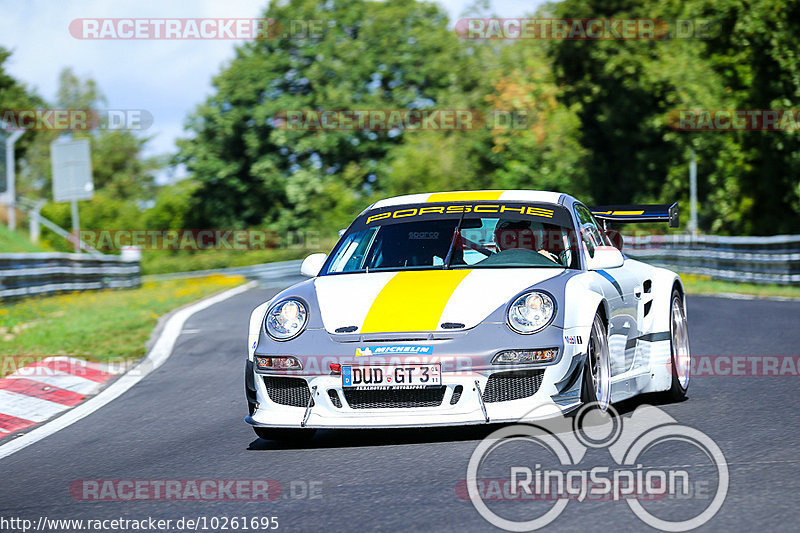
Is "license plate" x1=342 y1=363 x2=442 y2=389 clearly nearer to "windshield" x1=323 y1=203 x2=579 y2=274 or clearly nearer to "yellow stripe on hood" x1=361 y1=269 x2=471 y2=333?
"yellow stripe on hood" x1=361 y1=269 x2=471 y2=333

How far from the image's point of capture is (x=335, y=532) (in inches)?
171

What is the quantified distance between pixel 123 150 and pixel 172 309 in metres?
76.8

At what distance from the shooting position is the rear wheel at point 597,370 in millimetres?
6055

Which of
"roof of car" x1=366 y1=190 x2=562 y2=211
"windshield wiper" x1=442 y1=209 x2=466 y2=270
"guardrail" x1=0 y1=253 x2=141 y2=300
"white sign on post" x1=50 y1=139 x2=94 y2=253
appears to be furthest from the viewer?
"white sign on post" x1=50 y1=139 x2=94 y2=253

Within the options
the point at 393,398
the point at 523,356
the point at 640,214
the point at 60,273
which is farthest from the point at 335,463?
the point at 60,273

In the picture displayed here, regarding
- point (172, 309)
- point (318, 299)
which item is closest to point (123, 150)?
point (172, 309)

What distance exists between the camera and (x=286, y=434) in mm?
6383

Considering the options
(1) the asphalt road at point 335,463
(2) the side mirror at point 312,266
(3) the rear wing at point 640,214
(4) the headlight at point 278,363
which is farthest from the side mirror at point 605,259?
(4) the headlight at point 278,363

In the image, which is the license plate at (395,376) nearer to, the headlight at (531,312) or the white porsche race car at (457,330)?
the white porsche race car at (457,330)

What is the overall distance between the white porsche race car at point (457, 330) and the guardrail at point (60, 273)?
13.7m

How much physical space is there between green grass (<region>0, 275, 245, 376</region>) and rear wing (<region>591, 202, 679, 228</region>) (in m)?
5.28

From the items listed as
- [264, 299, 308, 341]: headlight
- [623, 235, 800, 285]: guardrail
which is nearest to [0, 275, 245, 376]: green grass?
[264, 299, 308, 341]: headlight

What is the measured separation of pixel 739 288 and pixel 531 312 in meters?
15.6

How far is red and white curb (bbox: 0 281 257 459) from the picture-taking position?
715cm
